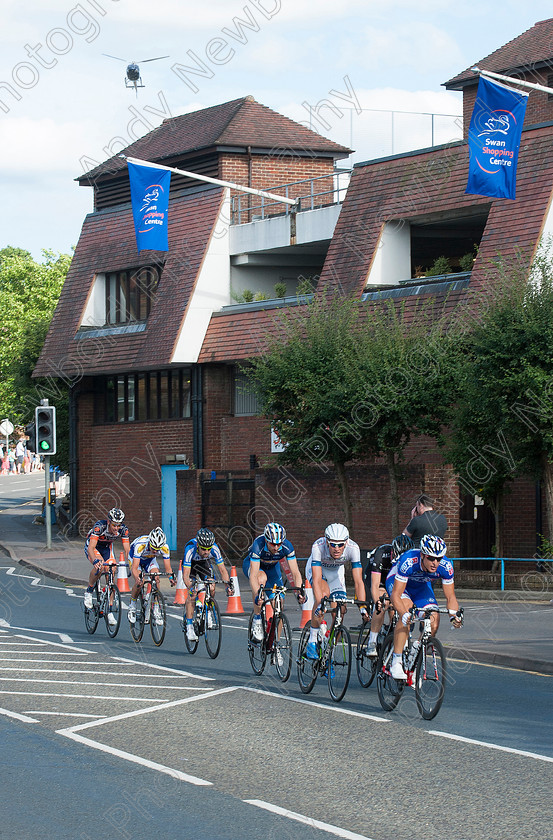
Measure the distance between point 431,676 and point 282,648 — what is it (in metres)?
2.74

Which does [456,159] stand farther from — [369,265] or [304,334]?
[304,334]

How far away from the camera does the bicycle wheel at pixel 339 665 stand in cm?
1152

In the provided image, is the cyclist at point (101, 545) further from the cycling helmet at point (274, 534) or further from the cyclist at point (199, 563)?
the cycling helmet at point (274, 534)

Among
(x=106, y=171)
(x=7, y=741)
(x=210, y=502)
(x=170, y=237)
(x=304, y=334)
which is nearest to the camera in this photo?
(x=7, y=741)

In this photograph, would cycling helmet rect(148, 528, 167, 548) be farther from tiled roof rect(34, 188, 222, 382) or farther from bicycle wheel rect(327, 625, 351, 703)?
tiled roof rect(34, 188, 222, 382)

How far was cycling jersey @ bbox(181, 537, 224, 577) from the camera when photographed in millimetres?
14323

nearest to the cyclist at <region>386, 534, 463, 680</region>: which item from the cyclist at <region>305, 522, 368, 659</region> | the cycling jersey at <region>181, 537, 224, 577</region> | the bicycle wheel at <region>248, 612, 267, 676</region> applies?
the cyclist at <region>305, 522, 368, 659</region>

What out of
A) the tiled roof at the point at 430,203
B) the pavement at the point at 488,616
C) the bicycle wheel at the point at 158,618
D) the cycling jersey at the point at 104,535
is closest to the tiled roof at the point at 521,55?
the tiled roof at the point at 430,203

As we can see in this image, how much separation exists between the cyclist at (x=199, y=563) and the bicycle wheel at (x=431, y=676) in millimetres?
4007

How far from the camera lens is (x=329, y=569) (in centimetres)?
1225

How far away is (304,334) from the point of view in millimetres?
26625

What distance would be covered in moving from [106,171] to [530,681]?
3137cm

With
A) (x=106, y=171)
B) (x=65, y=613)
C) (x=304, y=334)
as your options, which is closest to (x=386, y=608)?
(x=65, y=613)

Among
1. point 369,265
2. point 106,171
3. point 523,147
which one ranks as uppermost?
point 106,171
